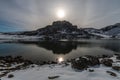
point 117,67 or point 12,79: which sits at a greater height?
point 117,67

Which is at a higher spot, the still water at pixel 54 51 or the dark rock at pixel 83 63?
the dark rock at pixel 83 63

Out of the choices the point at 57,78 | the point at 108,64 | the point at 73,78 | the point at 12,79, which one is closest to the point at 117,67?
the point at 108,64

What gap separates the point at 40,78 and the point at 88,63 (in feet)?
25.4

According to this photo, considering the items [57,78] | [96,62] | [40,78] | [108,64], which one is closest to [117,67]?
[108,64]

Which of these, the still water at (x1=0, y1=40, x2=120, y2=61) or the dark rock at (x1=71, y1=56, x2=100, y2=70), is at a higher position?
the dark rock at (x1=71, y1=56, x2=100, y2=70)

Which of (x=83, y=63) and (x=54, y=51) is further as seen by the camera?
(x=54, y=51)

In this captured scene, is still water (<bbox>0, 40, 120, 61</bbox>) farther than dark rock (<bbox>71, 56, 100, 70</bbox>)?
Yes

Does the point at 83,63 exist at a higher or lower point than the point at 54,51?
higher

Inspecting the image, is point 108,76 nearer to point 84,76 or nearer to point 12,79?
point 84,76

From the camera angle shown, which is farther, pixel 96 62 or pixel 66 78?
pixel 96 62

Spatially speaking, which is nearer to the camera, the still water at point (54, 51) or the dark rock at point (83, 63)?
the dark rock at point (83, 63)

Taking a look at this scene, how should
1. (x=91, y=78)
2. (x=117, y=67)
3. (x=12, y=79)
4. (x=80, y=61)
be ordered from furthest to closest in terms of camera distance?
(x=80, y=61), (x=117, y=67), (x=12, y=79), (x=91, y=78)

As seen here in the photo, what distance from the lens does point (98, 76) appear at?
11.2 meters

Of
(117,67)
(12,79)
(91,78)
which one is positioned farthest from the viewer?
(117,67)
